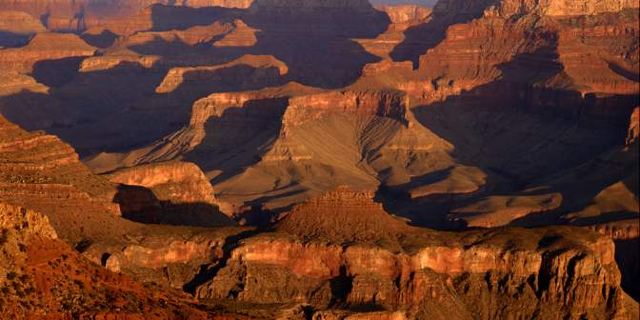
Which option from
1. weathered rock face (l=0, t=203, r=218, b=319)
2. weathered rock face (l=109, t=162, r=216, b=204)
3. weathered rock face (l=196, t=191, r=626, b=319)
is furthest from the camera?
weathered rock face (l=109, t=162, r=216, b=204)

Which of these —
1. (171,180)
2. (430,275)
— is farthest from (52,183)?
(171,180)

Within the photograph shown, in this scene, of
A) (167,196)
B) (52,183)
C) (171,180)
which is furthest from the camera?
(171,180)

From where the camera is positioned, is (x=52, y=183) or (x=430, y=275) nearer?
(x=430, y=275)

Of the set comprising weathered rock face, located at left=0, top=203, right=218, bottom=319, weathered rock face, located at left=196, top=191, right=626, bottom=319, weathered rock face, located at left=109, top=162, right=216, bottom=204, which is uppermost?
weathered rock face, located at left=0, top=203, right=218, bottom=319

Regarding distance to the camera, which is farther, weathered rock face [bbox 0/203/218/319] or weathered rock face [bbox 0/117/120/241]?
weathered rock face [bbox 0/117/120/241]

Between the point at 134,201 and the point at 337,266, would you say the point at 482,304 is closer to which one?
the point at 337,266

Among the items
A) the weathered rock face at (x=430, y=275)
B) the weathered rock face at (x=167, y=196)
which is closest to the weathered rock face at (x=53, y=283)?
the weathered rock face at (x=430, y=275)

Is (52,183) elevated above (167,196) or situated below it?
above

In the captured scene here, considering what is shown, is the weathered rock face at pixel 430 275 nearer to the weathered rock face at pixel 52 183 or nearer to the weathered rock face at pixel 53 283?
the weathered rock face at pixel 52 183

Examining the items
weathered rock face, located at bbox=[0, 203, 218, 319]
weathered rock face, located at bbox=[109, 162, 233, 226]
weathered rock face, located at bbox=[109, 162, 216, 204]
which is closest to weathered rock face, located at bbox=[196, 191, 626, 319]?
weathered rock face, located at bbox=[109, 162, 233, 226]

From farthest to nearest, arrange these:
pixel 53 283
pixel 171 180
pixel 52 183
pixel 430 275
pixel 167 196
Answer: pixel 171 180 → pixel 167 196 → pixel 52 183 → pixel 430 275 → pixel 53 283

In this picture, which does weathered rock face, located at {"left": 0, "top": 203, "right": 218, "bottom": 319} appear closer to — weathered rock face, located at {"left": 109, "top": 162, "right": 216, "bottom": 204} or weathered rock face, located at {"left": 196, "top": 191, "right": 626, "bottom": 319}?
weathered rock face, located at {"left": 196, "top": 191, "right": 626, "bottom": 319}

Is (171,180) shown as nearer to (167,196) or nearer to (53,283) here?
(167,196)
